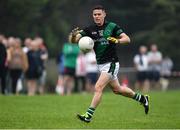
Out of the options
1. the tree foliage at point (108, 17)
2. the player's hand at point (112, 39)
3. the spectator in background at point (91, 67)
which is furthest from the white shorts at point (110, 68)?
the tree foliage at point (108, 17)

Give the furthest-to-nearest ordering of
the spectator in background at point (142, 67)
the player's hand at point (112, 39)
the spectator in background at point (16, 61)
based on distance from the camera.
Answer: the spectator in background at point (142, 67) < the spectator in background at point (16, 61) < the player's hand at point (112, 39)

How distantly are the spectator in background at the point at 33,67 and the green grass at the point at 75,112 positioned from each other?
4.89 meters

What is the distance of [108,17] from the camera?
177 ft

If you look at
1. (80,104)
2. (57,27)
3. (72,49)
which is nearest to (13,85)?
(72,49)

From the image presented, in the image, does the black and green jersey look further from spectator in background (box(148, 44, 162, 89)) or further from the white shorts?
spectator in background (box(148, 44, 162, 89))

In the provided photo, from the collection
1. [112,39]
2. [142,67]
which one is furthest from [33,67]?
[112,39]

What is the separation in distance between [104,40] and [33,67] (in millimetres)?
13271

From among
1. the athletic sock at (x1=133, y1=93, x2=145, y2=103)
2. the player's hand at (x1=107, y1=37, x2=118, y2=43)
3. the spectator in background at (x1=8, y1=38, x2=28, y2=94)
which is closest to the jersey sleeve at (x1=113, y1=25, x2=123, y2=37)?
the player's hand at (x1=107, y1=37, x2=118, y2=43)

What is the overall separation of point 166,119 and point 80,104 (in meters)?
5.65

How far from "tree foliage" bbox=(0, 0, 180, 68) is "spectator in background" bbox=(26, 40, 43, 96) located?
17472mm

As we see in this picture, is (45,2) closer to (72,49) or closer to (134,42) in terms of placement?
(134,42)

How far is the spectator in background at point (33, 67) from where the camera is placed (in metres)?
28.6

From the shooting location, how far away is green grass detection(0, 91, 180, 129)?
14.9 meters

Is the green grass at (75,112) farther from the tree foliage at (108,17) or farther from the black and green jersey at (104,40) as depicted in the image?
the tree foliage at (108,17)
